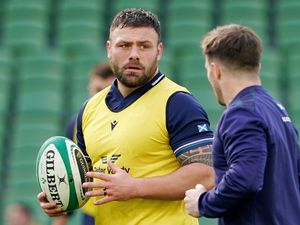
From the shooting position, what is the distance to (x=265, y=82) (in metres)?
9.78

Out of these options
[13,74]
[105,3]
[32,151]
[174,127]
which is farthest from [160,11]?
[174,127]

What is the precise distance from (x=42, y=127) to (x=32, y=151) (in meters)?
0.37

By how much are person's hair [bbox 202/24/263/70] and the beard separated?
58 centimetres

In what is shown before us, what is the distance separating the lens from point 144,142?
3.76 metres

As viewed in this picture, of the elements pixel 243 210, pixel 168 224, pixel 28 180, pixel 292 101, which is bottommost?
pixel 28 180

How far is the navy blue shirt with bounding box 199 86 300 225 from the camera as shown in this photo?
3064mm

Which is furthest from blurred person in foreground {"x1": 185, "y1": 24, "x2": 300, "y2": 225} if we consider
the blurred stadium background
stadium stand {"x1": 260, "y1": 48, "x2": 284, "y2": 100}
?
stadium stand {"x1": 260, "y1": 48, "x2": 284, "y2": 100}

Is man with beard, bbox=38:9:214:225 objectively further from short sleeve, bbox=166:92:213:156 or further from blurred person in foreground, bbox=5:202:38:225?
blurred person in foreground, bbox=5:202:38:225

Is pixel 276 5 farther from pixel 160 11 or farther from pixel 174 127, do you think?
pixel 174 127

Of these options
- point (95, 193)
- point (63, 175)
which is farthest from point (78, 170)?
point (95, 193)

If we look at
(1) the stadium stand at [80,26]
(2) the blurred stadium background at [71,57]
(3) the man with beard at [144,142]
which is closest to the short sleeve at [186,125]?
(3) the man with beard at [144,142]

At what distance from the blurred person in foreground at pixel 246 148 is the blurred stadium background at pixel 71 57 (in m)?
5.08

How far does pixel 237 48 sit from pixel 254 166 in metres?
0.50

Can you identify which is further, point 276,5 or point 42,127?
point 276,5
